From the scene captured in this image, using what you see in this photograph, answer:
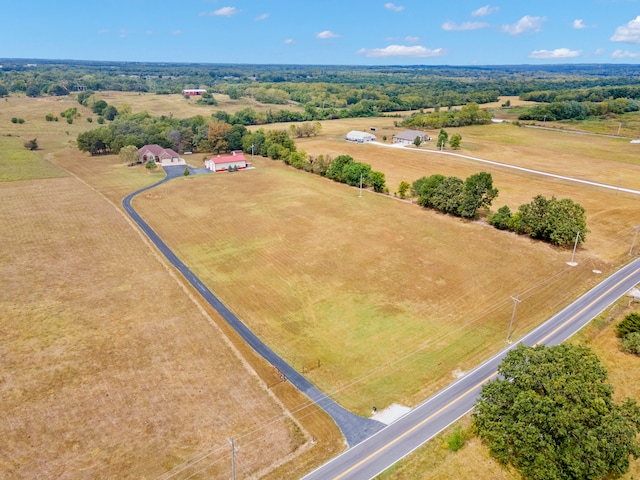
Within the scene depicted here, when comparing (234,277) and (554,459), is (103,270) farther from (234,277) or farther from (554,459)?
(554,459)

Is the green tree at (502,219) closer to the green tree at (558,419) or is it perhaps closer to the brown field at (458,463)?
the brown field at (458,463)

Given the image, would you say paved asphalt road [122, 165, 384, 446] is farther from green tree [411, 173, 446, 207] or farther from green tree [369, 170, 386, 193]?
green tree [369, 170, 386, 193]

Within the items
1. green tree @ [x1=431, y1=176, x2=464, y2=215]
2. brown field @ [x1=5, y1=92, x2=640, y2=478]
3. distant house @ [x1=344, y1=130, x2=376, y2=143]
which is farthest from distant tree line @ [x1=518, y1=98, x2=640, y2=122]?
green tree @ [x1=431, y1=176, x2=464, y2=215]

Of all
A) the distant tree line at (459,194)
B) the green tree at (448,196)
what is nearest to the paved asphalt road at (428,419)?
the distant tree line at (459,194)

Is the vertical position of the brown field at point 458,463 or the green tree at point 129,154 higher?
the green tree at point 129,154

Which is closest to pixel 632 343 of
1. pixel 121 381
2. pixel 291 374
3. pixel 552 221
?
pixel 552 221
